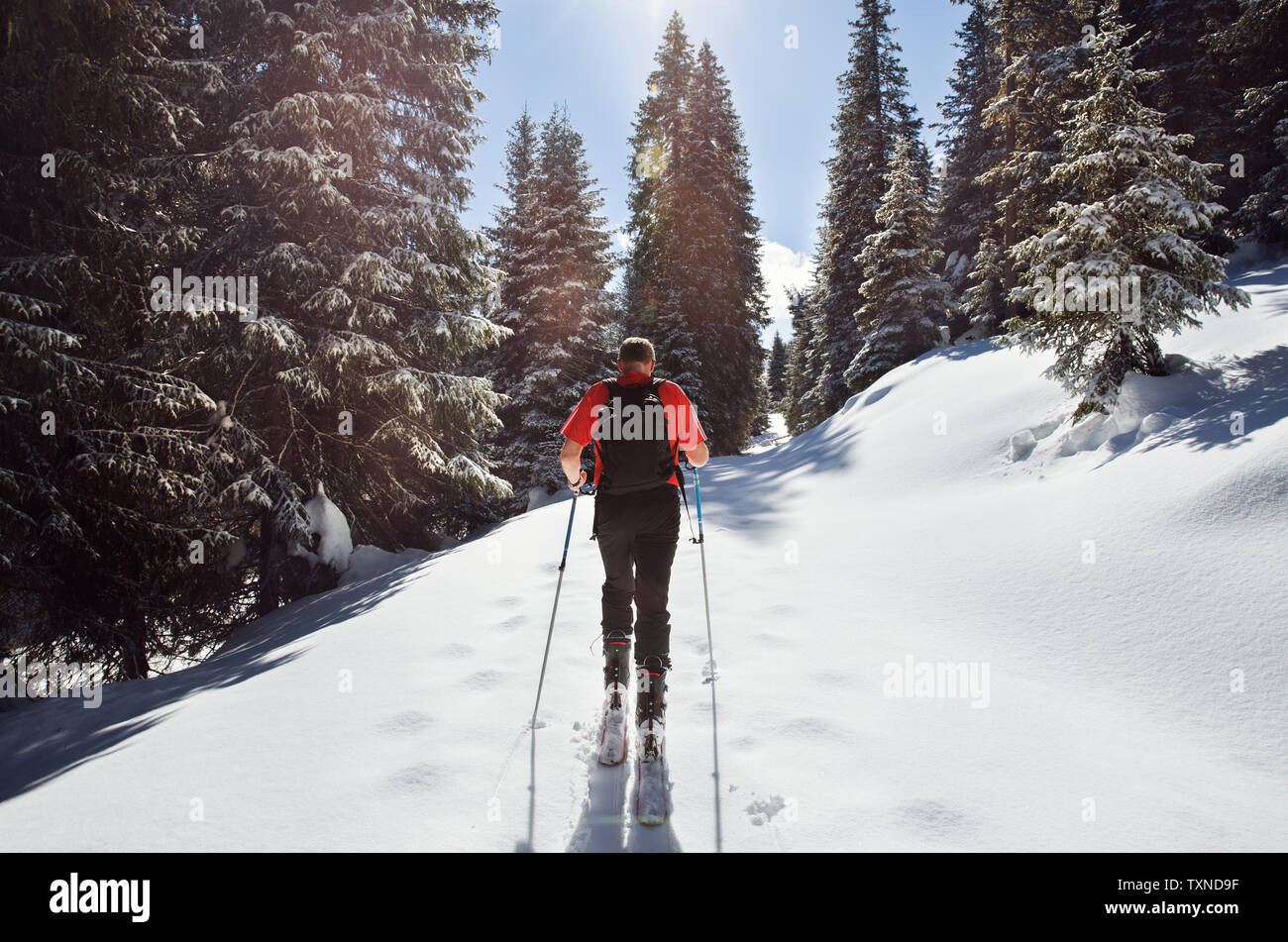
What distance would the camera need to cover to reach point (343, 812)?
284cm

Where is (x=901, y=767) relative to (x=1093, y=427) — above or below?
below

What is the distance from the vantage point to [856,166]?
24.2 metres

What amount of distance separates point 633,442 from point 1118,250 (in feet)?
25.2

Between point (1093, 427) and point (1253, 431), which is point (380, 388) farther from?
point (1253, 431)

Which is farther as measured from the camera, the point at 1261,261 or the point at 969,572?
the point at 1261,261

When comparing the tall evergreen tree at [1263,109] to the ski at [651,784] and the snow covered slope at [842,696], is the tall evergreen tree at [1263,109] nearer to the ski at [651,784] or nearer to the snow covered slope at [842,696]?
the snow covered slope at [842,696]

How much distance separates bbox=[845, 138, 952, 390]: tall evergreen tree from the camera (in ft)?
64.3

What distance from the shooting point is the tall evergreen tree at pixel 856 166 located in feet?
77.7

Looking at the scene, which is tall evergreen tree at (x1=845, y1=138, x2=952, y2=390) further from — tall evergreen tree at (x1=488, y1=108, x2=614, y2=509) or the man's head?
the man's head

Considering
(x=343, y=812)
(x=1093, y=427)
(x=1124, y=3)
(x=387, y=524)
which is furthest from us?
(x=1124, y=3)

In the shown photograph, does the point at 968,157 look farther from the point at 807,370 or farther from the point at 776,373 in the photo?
the point at 776,373
